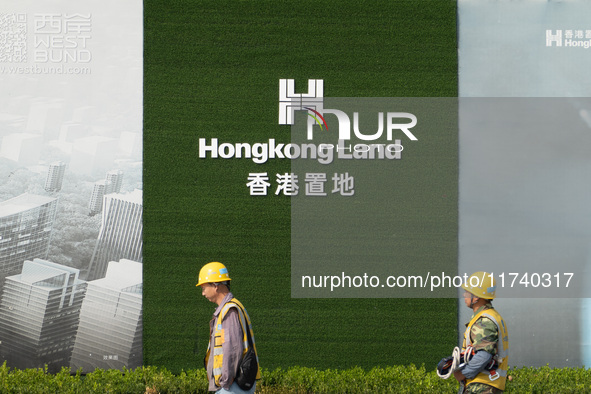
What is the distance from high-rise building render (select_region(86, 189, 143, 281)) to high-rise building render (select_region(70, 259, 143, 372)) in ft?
0.33

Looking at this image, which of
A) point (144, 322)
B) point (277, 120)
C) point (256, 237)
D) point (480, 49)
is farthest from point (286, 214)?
point (480, 49)

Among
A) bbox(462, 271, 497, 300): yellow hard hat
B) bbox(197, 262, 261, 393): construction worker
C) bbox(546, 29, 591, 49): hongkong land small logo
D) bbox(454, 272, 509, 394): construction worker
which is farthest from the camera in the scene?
bbox(546, 29, 591, 49): hongkong land small logo

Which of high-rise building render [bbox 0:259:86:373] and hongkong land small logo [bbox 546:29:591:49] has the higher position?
hongkong land small logo [bbox 546:29:591:49]

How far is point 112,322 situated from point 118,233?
1111mm

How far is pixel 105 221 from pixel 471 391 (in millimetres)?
4992

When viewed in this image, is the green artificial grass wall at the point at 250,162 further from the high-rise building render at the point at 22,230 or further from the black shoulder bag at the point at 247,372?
the black shoulder bag at the point at 247,372

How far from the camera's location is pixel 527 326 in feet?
27.4

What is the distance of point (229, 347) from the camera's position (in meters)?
5.04

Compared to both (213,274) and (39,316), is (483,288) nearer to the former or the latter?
(213,274)

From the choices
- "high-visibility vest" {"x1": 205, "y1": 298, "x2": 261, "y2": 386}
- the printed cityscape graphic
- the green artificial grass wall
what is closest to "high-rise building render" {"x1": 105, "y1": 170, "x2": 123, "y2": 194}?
the printed cityscape graphic

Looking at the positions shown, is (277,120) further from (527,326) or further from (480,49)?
(527,326)

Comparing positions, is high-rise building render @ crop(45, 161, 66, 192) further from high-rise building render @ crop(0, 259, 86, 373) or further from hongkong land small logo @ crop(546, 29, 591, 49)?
hongkong land small logo @ crop(546, 29, 591, 49)

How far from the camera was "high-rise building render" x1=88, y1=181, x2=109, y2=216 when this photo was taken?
324 inches

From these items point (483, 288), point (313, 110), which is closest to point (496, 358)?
point (483, 288)
